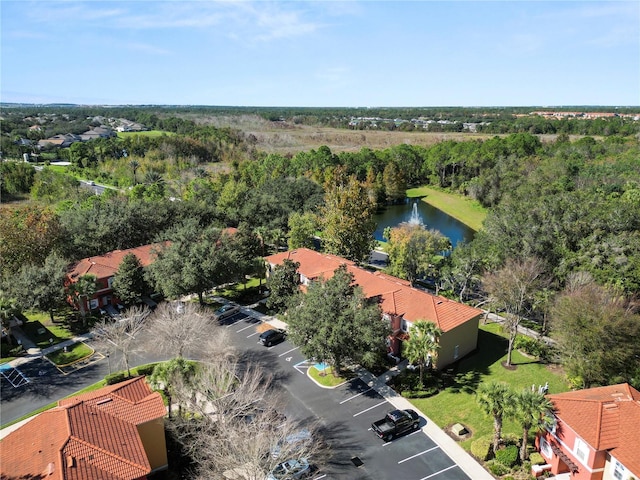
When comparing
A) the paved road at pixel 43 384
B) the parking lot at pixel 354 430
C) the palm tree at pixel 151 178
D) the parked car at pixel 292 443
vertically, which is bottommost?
the paved road at pixel 43 384

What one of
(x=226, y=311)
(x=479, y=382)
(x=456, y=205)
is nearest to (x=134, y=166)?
(x=226, y=311)

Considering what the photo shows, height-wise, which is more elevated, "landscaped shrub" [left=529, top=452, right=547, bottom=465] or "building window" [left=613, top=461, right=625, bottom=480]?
"building window" [left=613, top=461, right=625, bottom=480]

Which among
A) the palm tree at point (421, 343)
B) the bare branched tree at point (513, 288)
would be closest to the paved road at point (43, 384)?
the palm tree at point (421, 343)

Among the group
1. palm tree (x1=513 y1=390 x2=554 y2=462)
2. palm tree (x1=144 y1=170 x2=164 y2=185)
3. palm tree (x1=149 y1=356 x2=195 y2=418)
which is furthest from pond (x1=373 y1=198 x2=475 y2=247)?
palm tree (x1=149 y1=356 x2=195 y2=418)

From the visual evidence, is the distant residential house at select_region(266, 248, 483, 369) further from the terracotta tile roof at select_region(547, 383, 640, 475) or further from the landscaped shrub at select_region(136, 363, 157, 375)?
the landscaped shrub at select_region(136, 363, 157, 375)

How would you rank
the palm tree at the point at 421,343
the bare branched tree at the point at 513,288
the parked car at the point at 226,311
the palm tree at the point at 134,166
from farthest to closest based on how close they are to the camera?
the palm tree at the point at 134,166 < the parked car at the point at 226,311 < the bare branched tree at the point at 513,288 < the palm tree at the point at 421,343

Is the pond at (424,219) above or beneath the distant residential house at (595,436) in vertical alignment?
beneath

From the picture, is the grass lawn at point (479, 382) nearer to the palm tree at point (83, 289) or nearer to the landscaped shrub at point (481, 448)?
the landscaped shrub at point (481, 448)
